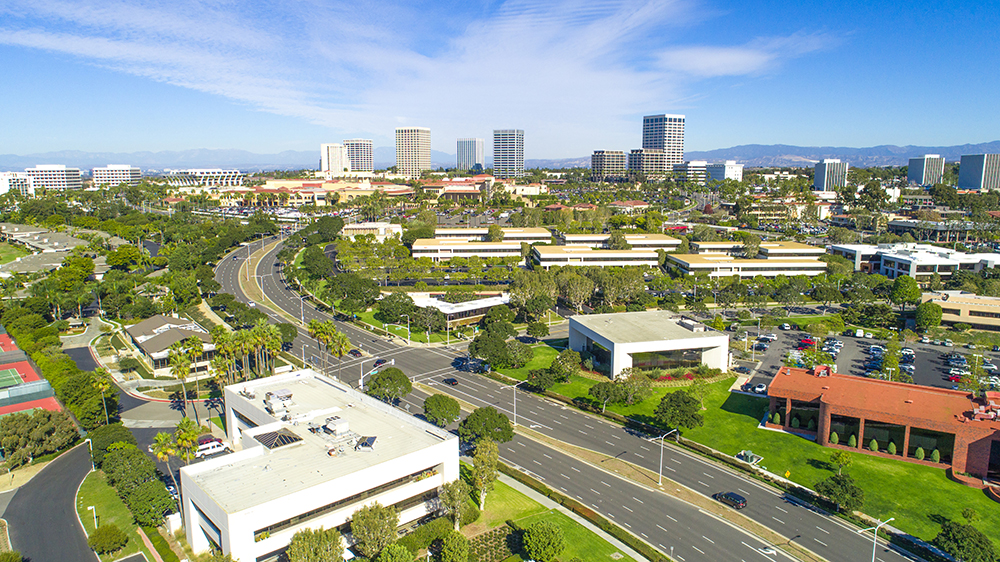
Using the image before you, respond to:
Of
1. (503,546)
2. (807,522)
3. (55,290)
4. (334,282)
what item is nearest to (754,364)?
(807,522)

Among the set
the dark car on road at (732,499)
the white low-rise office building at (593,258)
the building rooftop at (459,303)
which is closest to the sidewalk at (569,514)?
the dark car on road at (732,499)

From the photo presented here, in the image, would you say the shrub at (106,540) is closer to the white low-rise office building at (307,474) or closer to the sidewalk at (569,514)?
the white low-rise office building at (307,474)

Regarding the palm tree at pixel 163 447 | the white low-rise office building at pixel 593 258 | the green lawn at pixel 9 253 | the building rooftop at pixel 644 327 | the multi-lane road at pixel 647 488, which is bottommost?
the multi-lane road at pixel 647 488

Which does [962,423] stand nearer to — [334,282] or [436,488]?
[436,488]

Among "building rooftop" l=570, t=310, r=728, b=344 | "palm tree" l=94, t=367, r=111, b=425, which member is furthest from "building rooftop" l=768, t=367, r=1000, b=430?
"palm tree" l=94, t=367, r=111, b=425

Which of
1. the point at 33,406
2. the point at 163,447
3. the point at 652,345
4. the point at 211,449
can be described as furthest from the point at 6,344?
the point at 652,345
